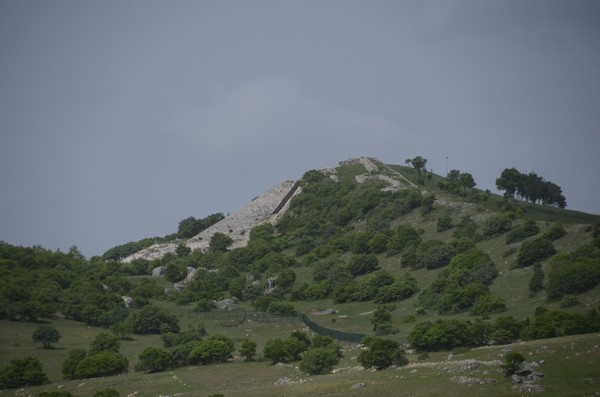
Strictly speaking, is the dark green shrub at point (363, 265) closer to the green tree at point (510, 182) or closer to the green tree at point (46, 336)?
the green tree at point (510, 182)

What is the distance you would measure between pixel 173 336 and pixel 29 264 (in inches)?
2463

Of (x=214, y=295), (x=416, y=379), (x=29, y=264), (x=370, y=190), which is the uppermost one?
(x=370, y=190)

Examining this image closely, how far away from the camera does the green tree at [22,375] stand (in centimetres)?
8206

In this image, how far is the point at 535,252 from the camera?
359 feet

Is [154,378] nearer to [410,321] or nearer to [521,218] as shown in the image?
[410,321]

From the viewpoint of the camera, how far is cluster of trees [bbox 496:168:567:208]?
565 ft

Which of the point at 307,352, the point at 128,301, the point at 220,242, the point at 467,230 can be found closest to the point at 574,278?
A: the point at 307,352

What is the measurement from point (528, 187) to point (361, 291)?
6002 cm

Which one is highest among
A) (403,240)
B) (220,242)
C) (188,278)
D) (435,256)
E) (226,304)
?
(220,242)

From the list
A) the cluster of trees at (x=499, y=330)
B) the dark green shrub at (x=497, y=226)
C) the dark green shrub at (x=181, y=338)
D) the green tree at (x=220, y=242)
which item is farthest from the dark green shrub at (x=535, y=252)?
the green tree at (x=220, y=242)

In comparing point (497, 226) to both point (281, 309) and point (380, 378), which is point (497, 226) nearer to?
point (281, 309)

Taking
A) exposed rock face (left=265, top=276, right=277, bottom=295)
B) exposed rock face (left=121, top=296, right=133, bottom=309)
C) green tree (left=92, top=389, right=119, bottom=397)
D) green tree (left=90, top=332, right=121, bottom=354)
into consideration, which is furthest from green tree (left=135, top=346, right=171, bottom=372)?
exposed rock face (left=265, top=276, right=277, bottom=295)

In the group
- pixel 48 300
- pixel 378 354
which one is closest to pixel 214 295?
pixel 48 300

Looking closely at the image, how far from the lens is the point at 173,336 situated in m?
103
